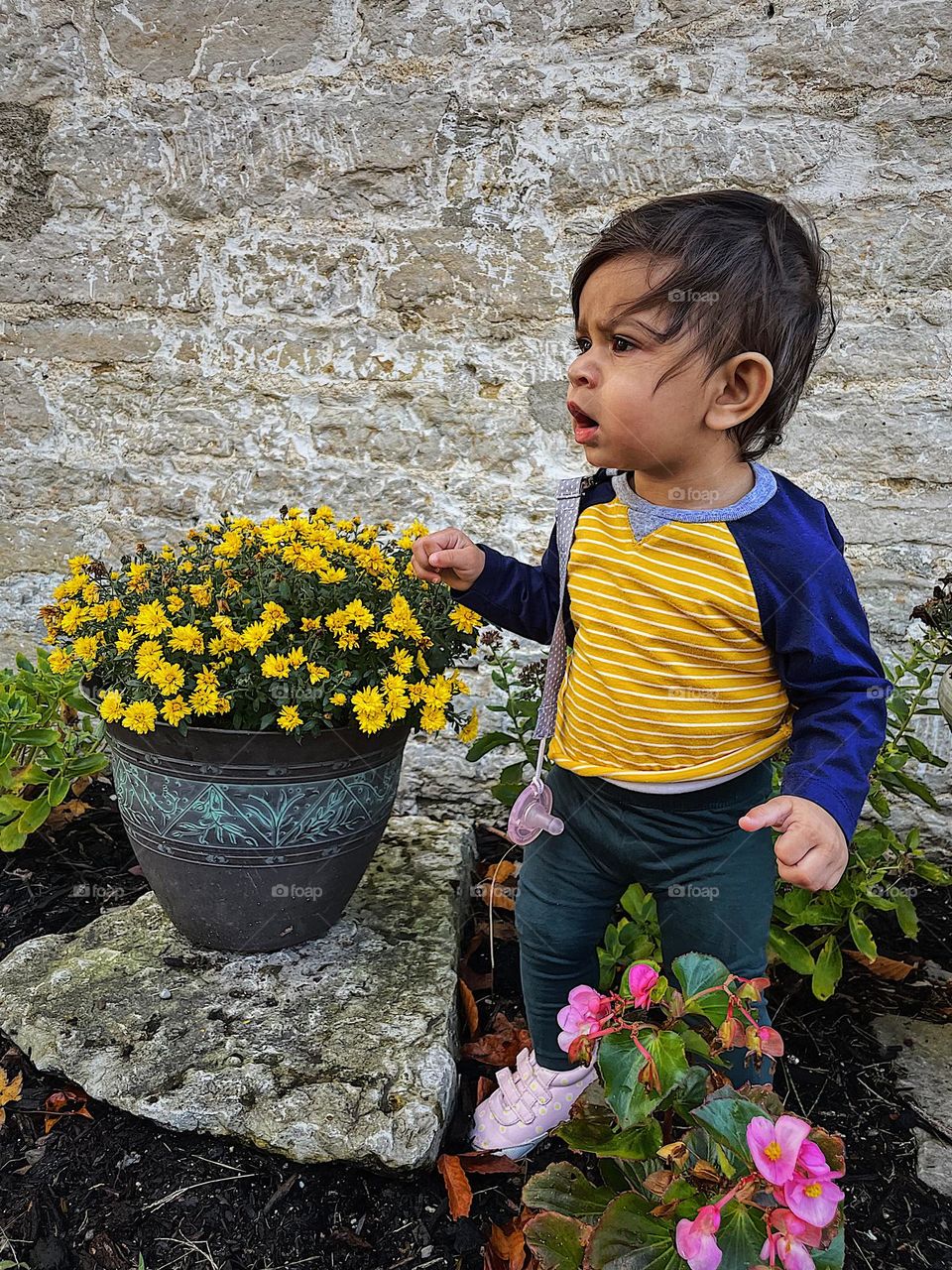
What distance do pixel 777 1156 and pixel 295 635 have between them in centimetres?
127

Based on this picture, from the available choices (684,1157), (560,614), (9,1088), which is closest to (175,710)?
(560,614)

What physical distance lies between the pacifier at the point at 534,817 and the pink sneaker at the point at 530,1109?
1.45ft

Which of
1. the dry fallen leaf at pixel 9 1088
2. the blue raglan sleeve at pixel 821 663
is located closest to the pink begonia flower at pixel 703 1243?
the blue raglan sleeve at pixel 821 663

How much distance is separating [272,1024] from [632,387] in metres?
1.36

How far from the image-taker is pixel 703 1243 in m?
0.96

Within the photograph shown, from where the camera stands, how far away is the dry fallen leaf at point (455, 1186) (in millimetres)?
1691

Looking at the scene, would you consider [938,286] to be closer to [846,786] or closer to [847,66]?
[847,66]

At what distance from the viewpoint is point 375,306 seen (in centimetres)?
279

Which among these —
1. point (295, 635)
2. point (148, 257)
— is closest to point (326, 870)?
point (295, 635)

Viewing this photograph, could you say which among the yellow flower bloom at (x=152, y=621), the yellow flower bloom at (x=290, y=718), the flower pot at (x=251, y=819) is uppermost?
the yellow flower bloom at (x=152, y=621)

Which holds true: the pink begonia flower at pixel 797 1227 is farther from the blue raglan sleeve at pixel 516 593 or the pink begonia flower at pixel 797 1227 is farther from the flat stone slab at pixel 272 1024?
the blue raglan sleeve at pixel 516 593

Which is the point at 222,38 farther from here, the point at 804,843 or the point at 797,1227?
the point at 797,1227

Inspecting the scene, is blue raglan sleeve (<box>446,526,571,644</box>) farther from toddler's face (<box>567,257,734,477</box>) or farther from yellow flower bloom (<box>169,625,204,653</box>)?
yellow flower bloom (<box>169,625,204,653</box>)

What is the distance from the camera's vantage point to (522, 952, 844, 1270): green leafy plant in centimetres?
96
